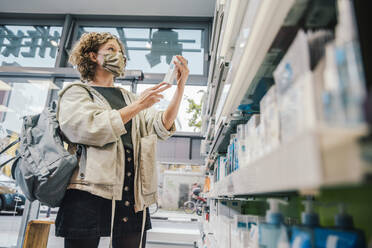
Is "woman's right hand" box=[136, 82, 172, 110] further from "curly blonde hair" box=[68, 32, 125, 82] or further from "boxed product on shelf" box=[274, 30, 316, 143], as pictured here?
"boxed product on shelf" box=[274, 30, 316, 143]

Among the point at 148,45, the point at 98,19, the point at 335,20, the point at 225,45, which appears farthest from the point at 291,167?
the point at 98,19

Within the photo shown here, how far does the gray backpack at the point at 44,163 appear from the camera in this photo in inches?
43.8

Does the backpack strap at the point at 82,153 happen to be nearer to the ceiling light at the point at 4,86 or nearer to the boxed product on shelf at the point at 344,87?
the boxed product on shelf at the point at 344,87

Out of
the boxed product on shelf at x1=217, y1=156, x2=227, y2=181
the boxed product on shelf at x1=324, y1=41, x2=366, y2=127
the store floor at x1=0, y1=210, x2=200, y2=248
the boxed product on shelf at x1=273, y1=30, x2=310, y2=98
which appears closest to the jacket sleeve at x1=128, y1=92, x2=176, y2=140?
the boxed product on shelf at x1=217, y1=156, x2=227, y2=181

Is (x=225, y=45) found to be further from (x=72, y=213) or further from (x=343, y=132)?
(x=343, y=132)

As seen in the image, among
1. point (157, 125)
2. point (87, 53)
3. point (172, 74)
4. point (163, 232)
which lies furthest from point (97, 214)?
point (163, 232)

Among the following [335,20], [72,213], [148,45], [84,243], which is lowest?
[84,243]

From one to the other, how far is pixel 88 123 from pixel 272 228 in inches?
33.3

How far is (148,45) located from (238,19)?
3.24m

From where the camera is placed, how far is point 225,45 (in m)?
1.43

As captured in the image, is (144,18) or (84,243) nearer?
(84,243)

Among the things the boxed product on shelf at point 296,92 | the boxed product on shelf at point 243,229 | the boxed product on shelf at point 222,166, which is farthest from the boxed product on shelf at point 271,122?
the boxed product on shelf at point 222,166

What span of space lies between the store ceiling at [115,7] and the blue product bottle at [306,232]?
150 inches

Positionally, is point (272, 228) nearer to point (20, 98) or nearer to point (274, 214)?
point (274, 214)
